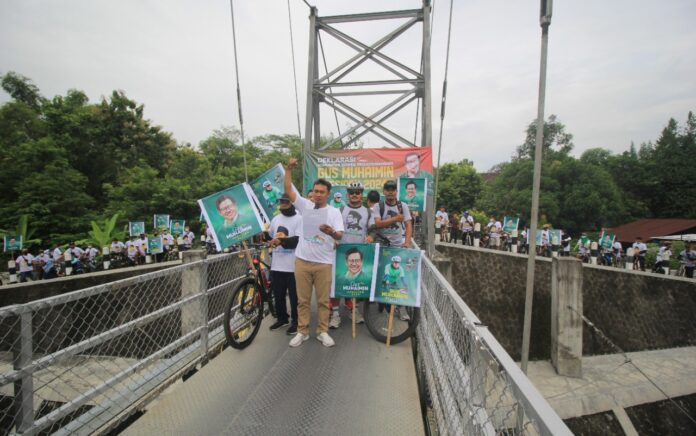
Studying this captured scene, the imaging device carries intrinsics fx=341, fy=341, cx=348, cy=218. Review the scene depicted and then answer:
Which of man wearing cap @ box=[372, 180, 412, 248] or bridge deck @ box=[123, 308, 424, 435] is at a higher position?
man wearing cap @ box=[372, 180, 412, 248]

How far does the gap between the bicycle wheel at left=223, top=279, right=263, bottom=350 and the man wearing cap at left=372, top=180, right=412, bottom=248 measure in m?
1.86

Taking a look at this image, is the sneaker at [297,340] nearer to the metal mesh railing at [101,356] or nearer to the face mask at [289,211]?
the metal mesh railing at [101,356]

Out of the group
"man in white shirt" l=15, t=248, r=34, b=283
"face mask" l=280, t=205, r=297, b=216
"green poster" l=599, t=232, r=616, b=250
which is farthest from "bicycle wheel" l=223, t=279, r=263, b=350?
"green poster" l=599, t=232, r=616, b=250

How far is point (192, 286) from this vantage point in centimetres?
407

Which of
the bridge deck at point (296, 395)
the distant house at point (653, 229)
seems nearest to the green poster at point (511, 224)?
the bridge deck at point (296, 395)

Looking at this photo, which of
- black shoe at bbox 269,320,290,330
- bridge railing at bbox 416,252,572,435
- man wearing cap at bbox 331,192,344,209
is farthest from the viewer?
man wearing cap at bbox 331,192,344,209

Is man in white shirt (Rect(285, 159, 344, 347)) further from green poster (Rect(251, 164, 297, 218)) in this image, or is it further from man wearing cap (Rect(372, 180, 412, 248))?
green poster (Rect(251, 164, 297, 218))

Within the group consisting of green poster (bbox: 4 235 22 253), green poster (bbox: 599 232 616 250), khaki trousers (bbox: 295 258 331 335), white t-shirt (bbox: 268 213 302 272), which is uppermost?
white t-shirt (bbox: 268 213 302 272)

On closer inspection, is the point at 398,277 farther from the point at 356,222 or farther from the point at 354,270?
the point at 356,222

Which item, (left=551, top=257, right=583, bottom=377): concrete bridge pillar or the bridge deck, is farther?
(left=551, top=257, right=583, bottom=377): concrete bridge pillar

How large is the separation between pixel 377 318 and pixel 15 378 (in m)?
3.71

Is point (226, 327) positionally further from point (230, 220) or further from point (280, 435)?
point (280, 435)

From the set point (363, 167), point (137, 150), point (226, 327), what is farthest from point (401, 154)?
point (137, 150)

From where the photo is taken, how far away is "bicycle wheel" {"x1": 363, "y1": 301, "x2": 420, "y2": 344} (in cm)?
407
